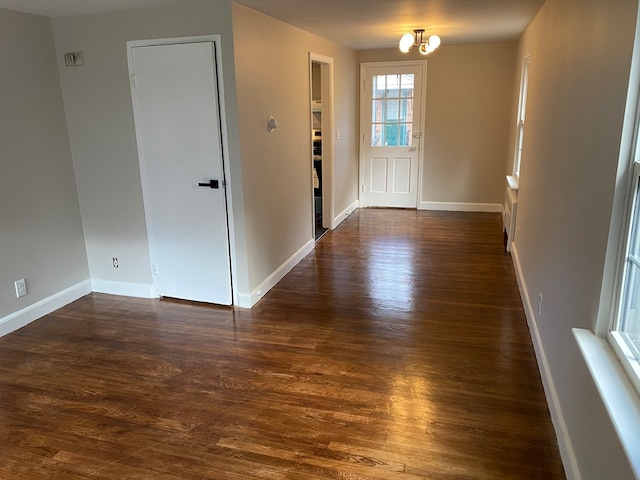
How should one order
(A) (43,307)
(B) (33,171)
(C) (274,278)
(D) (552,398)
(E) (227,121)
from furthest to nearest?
(C) (274,278) < (A) (43,307) < (B) (33,171) < (E) (227,121) < (D) (552,398)

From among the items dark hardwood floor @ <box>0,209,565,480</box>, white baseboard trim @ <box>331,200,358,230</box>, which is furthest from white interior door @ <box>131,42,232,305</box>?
white baseboard trim @ <box>331,200,358,230</box>

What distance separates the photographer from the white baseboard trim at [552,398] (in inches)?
73.4

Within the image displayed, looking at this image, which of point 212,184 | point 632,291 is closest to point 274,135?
point 212,184

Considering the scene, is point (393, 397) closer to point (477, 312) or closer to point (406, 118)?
point (477, 312)

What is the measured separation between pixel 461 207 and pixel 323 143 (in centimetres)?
240

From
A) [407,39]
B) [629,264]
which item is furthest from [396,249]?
[629,264]

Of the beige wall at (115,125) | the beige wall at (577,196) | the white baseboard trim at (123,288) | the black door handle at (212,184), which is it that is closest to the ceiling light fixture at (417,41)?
the beige wall at (577,196)

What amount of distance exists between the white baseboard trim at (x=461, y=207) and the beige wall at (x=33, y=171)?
15.7 feet

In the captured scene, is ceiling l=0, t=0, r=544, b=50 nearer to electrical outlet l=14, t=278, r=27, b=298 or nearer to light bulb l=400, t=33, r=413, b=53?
light bulb l=400, t=33, r=413, b=53

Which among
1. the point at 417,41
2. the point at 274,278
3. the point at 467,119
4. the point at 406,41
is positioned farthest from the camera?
the point at 467,119

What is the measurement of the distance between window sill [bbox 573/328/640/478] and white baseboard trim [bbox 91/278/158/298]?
3.26m

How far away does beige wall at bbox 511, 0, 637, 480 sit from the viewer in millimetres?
1586

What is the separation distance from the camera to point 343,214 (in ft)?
21.4

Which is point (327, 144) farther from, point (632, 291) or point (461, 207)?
point (632, 291)
